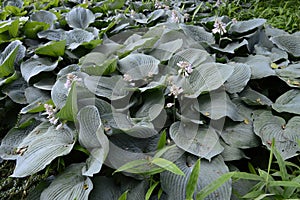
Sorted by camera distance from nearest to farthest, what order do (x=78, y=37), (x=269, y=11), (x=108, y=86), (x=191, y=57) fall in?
1. (x=108, y=86)
2. (x=191, y=57)
3. (x=78, y=37)
4. (x=269, y=11)

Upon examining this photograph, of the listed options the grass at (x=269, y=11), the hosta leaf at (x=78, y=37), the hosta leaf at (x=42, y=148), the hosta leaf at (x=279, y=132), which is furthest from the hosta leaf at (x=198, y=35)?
the hosta leaf at (x=42, y=148)

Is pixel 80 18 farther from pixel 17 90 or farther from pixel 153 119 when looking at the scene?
pixel 153 119

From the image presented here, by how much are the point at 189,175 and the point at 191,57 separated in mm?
745

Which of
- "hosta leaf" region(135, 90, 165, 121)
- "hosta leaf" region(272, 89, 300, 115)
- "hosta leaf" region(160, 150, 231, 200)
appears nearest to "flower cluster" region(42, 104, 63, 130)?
"hosta leaf" region(135, 90, 165, 121)

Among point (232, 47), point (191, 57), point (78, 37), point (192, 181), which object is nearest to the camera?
point (192, 181)

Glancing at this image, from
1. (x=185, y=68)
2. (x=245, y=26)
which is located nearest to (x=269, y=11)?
(x=245, y=26)

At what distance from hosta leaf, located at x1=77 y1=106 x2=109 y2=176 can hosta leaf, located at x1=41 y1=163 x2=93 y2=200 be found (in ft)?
0.15

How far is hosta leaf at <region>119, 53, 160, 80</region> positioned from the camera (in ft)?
5.55

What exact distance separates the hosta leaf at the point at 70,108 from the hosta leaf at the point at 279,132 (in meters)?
0.80

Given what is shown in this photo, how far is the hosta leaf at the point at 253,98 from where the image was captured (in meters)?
1.69

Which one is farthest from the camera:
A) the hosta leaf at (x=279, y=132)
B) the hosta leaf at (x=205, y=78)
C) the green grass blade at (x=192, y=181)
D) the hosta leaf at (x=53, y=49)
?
the hosta leaf at (x=53, y=49)

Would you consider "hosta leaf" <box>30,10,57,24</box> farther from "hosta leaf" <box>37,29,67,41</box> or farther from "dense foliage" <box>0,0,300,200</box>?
"dense foliage" <box>0,0,300,200</box>

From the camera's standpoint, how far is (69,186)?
1.31 metres

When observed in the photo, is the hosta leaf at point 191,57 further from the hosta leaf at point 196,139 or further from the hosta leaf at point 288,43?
the hosta leaf at point 288,43
